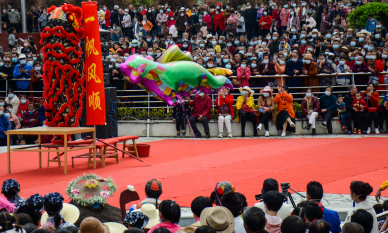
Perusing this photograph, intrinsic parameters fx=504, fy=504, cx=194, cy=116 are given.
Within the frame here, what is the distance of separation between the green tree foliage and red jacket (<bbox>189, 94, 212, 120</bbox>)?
8.96 m

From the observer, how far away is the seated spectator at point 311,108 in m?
15.5

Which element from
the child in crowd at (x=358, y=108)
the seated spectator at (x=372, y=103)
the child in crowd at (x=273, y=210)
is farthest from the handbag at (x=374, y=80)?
the child in crowd at (x=273, y=210)

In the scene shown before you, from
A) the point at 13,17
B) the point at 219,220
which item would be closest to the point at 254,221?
the point at 219,220

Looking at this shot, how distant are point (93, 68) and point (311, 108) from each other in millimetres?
7531

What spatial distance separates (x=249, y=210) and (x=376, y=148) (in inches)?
357

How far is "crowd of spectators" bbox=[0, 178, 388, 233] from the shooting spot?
395 cm

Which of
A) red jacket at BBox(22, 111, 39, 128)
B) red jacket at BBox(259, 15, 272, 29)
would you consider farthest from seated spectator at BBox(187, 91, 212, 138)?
red jacket at BBox(259, 15, 272, 29)

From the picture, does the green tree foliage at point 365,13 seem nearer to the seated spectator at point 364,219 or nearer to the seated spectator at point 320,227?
the seated spectator at point 364,219

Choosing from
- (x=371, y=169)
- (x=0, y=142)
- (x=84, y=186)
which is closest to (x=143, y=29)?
(x=0, y=142)

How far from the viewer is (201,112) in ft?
52.1

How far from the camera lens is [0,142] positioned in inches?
593

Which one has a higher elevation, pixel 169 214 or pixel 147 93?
pixel 147 93

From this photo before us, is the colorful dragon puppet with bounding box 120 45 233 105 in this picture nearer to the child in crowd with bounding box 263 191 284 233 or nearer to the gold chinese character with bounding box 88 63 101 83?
the child in crowd with bounding box 263 191 284 233

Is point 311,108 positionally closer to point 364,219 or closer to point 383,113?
point 383,113
